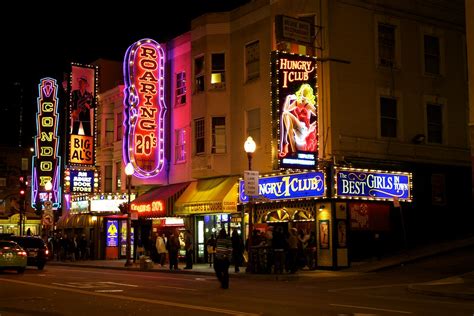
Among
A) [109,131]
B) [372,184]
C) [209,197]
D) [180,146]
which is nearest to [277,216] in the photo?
[209,197]

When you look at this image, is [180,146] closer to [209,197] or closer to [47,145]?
[209,197]

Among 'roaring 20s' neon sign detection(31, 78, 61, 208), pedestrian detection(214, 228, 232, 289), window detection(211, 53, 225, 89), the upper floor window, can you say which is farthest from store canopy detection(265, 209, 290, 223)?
'roaring 20s' neon sign detection(31, 78, 61, 208)

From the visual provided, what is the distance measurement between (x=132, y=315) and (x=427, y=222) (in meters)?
21.0

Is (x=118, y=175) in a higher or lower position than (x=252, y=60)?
lower

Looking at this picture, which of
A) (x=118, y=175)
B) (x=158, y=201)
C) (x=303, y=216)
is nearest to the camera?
(x=303, y=216)

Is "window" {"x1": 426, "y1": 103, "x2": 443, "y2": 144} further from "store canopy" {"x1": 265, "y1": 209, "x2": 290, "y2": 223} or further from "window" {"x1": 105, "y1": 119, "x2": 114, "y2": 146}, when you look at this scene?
"window" {"x1": 105, "y1": 119, "x2": 114, "y2": 146}

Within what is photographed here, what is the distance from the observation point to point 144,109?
116ft

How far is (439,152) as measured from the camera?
32344mm

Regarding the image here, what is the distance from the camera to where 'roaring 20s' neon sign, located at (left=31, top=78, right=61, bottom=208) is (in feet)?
154

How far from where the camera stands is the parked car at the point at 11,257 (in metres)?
27.0

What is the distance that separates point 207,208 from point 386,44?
11383 millimetres

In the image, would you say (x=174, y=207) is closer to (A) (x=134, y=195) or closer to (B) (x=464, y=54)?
(A) (x=134, y=195)

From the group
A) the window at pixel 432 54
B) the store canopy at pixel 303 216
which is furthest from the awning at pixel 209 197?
the window at pixel 432 54

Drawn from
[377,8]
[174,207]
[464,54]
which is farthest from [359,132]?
[174,207]
